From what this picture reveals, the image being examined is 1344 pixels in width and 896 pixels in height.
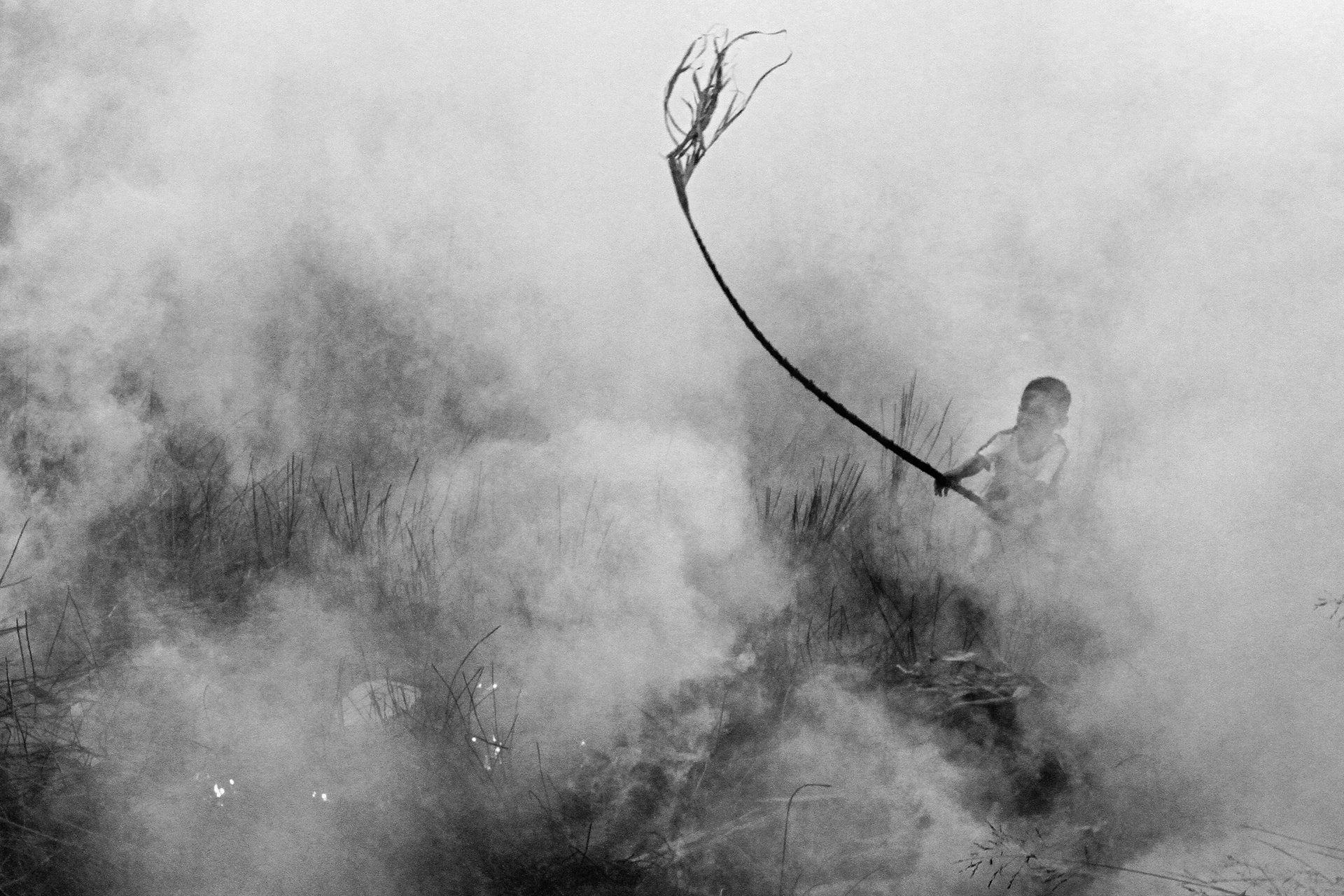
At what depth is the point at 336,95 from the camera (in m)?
3.61

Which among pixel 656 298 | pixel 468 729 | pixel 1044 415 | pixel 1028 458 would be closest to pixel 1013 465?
pixel 1028 458

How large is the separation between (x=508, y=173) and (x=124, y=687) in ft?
5.59

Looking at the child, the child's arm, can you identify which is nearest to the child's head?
the child

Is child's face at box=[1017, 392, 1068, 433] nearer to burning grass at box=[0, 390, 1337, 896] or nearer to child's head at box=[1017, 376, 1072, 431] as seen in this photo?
child's head at box=[1017, 376, 1072, 431]

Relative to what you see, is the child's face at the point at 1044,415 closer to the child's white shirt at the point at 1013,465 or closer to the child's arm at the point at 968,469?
the child's white shirt at the point at 1013,465

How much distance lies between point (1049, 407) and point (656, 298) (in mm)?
1101

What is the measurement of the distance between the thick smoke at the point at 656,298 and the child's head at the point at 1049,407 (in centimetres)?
5

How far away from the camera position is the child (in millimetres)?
3291

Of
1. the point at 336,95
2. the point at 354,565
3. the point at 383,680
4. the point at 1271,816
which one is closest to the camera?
the point at 1271,816

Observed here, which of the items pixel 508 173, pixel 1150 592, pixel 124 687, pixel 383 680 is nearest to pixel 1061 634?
pixel 1150 592

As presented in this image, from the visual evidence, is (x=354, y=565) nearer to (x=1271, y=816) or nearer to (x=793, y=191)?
(x=793, y=191)

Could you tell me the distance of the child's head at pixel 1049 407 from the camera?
3.33 metres

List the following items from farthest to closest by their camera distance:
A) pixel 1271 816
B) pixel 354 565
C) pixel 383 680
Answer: pixel 354 565 → pixel 383 680 → pixel 1271 816

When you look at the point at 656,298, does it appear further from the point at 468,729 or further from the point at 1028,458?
the point at 468,729
